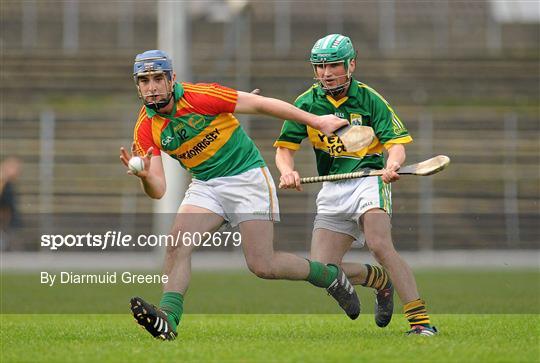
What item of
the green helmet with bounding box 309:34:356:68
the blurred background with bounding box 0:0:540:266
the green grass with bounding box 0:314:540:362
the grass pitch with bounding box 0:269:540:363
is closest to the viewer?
the green grass with bounding box 0:314:540:362

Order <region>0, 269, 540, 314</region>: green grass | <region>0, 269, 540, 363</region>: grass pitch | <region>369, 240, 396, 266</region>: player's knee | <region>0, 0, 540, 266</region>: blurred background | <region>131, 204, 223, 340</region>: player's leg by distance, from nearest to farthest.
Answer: <region>0, 269, 540, 363</region>: grass pitch < <region>131, 204, 223, 340</region>: player's leg < <region>369, 240, 396, 266</region>: player's knee < <region>0, 269, 540, 314</region>: green grass < <region>0, 0, 540, 266</region>: blurred background

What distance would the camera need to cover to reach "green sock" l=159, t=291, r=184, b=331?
6.92 m

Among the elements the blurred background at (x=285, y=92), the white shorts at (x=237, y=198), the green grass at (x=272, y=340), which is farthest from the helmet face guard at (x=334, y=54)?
the blurred background at (x=285, y=92)

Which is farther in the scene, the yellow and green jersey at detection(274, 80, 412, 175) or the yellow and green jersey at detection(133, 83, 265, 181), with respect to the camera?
the yellow and green jersey at detection(274, 80, 412, 175)

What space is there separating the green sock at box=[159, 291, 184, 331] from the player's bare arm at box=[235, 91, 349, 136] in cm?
116

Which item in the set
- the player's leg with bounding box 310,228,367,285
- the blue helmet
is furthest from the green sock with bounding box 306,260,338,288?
the blue helmet

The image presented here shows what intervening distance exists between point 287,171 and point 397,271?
92cm

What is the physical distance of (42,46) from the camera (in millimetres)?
26062

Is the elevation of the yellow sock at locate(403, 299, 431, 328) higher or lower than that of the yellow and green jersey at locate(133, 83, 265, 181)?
lower

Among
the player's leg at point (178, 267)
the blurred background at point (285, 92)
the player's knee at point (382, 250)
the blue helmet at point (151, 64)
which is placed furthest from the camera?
the blurred background at point (285, 92)

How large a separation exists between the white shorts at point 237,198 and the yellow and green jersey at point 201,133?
0.19 ft

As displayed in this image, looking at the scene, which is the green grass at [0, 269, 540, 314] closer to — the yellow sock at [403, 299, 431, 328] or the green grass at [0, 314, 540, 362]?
the green grass at [0, 314, 540, 362]

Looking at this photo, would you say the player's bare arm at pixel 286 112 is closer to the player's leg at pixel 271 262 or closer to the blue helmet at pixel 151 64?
the blue helmet at pixel 151 64

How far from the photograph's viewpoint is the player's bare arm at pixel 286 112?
7.07 metres
